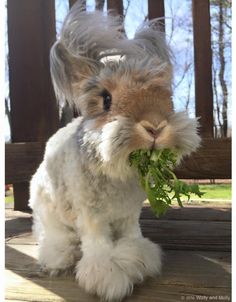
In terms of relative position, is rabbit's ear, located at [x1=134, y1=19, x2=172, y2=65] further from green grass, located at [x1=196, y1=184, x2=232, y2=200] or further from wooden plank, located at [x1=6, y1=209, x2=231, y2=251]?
wooden plank, located at [x1=6, y1=209, x2=231, y2=251]

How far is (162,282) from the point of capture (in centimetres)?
100

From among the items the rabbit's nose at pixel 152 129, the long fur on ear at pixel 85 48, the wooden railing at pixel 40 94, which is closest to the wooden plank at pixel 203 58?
the wooden railing at pixel 40 94

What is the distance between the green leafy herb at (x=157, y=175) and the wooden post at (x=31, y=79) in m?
0.70

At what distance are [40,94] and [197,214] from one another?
781mm

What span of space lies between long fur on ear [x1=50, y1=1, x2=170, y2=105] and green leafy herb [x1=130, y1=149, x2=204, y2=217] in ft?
0.85

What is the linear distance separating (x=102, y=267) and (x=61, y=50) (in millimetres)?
566

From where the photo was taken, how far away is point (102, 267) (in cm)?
100

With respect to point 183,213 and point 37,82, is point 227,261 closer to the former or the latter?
point 183,213

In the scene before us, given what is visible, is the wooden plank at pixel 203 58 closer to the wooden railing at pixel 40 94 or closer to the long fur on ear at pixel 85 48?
the wooden railing at pixel 40 94

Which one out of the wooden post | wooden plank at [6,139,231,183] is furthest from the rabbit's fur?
the wooden post

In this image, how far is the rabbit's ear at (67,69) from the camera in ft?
3.61

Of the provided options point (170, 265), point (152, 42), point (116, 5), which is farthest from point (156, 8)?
point (170, 265)

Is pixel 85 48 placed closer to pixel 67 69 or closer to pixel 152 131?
pixel 67 69

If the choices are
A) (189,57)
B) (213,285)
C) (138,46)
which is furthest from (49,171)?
(189,57)
